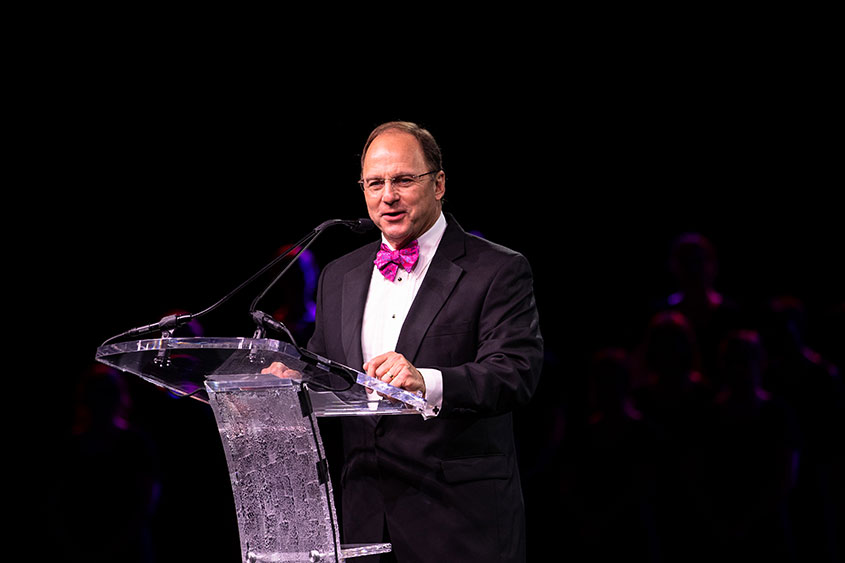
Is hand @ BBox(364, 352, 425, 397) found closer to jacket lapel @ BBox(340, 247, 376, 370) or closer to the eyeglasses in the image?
jacket lapel @ BBox(340, 247, 376, 370)

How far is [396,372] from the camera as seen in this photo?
5.45 feet

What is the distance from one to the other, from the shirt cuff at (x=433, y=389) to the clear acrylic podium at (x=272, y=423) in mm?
59

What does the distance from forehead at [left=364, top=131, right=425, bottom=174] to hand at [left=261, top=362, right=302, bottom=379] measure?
A: 0.70 m

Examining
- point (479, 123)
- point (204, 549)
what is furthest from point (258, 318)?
point (479, 123)

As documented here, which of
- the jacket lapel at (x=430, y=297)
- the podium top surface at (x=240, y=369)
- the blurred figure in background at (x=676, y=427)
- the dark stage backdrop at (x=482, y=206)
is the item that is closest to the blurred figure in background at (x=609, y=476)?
the blurred figure in background at (x=676, y=427)

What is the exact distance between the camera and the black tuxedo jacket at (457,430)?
189 centimetres

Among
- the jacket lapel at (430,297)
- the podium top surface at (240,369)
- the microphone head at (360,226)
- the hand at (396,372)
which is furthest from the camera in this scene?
the jacket lapel at (430,297)

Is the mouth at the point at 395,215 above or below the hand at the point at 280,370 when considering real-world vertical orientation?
above

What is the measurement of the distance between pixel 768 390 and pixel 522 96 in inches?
78.9

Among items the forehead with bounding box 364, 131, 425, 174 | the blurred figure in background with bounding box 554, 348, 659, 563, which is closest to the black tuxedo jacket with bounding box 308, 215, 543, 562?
the forehead with bounding box 364, 131, 425, 174

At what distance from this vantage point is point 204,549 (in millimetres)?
4379

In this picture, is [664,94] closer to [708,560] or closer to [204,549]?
[708,560]

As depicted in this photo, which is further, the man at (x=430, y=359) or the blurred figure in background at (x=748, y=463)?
the blurred figure in background at (x=748, y=463)

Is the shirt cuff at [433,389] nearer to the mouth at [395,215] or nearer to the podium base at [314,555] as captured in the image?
the podium base at [314,555]
